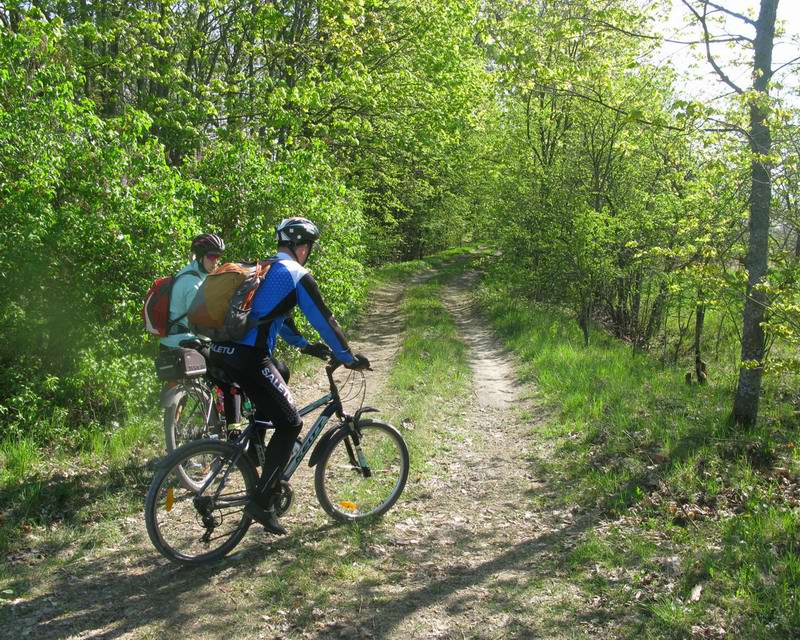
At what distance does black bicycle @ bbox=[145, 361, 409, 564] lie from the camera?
4465 millimetres

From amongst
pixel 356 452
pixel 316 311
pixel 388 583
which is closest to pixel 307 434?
pixel 356 452

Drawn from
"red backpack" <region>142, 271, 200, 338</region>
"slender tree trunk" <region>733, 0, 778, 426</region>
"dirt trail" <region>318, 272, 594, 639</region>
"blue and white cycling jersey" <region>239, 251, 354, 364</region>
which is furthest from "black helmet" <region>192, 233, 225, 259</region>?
"slender tree trunk" <region>733, 0, 778, 426</region>

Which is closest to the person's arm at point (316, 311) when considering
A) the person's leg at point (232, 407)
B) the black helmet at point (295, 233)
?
the black helmet at point (295, 233)

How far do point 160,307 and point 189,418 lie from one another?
1.13 m

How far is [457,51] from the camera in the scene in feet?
57.4

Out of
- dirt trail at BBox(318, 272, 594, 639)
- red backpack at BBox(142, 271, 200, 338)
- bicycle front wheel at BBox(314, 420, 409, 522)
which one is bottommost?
dirt trail at BBox(318, 272, 594, 639)

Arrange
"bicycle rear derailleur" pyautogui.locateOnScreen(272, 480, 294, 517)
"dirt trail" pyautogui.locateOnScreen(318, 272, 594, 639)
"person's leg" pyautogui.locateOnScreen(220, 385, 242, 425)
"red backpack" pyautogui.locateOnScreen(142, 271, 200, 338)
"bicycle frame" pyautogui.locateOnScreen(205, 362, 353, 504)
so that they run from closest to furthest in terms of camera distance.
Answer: "dirt trail" pyautogui.locateOnScreen(318, 272, 594, 639) → "bicycle frame" pyautogui.locateOnScreen(205, 362, 353, 504) → "bicycle rear derailleur" pyautogui.locateOnScreen(272, 480, 294, 517) → "person's leg" pyautogui.locateOnScreen(220, 385, 242, 425) → "red backpack" pyautogui.locateOnScreen(142, 271, 200, 338)

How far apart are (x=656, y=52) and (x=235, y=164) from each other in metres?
5.98

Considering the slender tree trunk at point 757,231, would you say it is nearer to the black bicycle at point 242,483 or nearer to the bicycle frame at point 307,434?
the black bicycle at point 242,483

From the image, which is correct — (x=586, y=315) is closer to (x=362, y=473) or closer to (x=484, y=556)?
(x=362, y=473)

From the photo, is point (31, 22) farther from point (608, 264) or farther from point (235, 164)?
point (608, 264)

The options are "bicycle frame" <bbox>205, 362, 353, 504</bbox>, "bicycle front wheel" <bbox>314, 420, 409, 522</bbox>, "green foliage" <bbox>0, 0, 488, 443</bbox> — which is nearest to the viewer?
"bicycle frame" <bbox>205, 362, 353, 504</bbox>

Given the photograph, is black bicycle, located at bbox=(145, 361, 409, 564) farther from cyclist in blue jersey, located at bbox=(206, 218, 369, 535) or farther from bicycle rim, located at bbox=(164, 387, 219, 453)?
bicycle rim, located at bbox=(164, 387, 219, 453)

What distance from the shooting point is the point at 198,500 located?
14.9 feet
